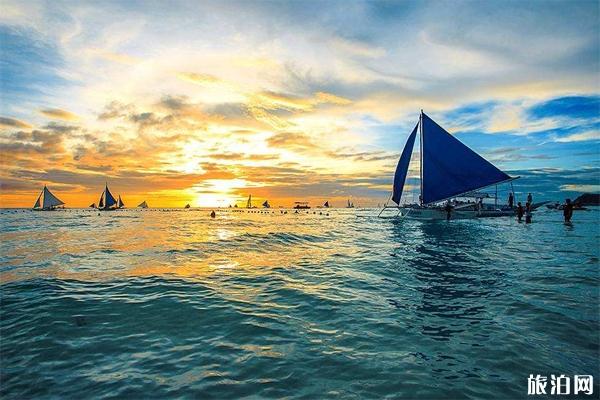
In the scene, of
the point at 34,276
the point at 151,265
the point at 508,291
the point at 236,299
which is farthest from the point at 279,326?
the point at 34,276

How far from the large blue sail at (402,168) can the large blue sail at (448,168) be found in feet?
12.6

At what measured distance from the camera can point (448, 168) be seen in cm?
4097

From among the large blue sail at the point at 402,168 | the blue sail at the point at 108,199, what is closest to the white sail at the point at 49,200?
the blue sail at the point at 108,199

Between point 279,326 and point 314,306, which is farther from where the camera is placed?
point 314,306

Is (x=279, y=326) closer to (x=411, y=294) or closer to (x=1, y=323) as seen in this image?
(x=411, y=294)

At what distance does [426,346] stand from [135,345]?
19.6 feet

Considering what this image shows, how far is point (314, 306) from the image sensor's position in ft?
29.1

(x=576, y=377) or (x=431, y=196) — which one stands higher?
(x=431, y=196)

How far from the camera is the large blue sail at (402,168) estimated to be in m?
47.5

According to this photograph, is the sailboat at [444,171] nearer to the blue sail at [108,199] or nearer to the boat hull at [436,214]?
the boat hull at [436,214]

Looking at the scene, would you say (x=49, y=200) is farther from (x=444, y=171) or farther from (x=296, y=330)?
(x=296, y=330)

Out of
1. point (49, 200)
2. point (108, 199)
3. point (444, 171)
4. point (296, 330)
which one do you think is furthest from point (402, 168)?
point (49, 200)

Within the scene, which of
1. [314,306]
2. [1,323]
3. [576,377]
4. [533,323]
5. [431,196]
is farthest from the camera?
[431,196]

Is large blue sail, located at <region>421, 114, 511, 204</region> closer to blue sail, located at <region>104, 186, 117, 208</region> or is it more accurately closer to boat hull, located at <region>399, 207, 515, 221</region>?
boat hull, located at <region>399, 207, 515, 221</region>
